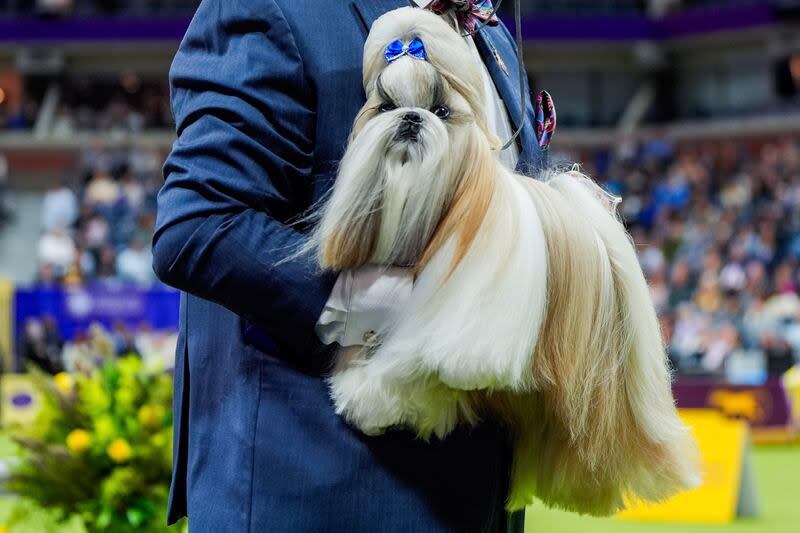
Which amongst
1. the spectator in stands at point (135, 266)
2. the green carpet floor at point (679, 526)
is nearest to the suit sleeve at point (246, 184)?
the green carpet floor at point (679, 526)

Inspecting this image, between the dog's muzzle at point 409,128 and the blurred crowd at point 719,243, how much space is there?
31.9 ft

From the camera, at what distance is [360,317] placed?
4.92 feet

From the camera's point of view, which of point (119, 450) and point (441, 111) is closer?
point (441, 111)

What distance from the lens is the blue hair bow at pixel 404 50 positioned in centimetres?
150

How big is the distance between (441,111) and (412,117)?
0.16ft

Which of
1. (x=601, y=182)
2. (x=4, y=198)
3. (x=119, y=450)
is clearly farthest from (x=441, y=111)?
(x=4, y=198)

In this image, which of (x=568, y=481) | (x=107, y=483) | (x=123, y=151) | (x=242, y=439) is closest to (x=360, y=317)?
(x=242, y=439)

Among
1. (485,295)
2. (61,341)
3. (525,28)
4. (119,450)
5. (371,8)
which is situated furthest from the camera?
(525,28)

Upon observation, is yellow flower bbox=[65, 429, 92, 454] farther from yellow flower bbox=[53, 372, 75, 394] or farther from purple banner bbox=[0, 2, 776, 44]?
purple banner bbox=[0, 2, 776, 44]

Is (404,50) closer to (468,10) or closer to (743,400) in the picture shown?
(468,10)

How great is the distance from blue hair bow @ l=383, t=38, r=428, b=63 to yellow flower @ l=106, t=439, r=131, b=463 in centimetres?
304

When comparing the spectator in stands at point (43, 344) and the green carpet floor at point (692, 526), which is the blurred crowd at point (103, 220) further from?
the green carpet floor at point (692, 526)

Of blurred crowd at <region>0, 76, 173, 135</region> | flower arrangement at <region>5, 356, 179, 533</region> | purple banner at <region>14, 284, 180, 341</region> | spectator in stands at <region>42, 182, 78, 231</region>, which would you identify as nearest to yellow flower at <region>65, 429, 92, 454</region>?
flower arrangement at <region>5, 356, 179, 533</region>

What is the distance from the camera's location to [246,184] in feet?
4.97
